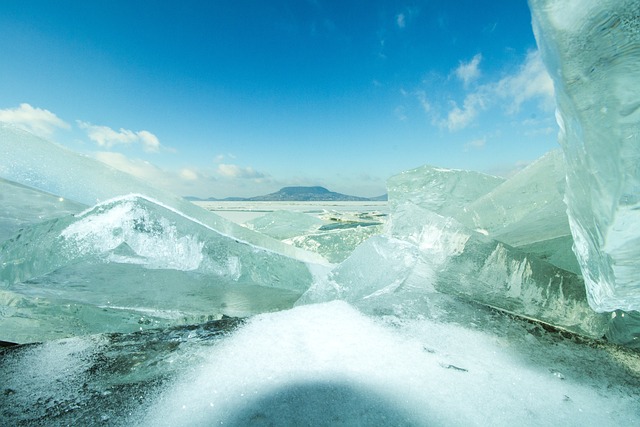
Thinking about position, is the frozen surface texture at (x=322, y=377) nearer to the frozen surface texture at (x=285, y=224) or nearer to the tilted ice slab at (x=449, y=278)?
the tilted ice slab at (x=449, y=278)

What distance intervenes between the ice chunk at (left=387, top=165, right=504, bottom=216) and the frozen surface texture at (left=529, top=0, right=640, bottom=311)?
188 centimetres

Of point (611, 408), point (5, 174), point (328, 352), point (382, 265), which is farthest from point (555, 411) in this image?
point (5, 174)

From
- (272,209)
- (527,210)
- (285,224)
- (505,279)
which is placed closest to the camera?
(505,279)

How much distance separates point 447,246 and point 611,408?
785 millimetres

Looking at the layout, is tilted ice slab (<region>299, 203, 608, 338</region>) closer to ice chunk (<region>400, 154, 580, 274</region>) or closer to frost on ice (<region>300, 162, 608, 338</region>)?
frost on ice (<region>300, 162, 608, 338</region>)

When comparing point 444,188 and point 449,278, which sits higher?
point 444,188

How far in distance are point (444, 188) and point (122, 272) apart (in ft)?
8.99

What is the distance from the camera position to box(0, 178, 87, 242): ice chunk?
117 cm

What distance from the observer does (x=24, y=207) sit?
1200 mm

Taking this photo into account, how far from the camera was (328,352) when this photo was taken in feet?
3.18

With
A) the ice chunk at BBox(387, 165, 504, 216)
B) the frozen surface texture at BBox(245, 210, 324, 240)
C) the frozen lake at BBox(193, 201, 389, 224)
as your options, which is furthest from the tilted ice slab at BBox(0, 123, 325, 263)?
the frozen lake at BBox(193, 201, 389, 224)

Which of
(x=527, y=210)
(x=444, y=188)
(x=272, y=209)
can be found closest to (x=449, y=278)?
(x=527, y=210)

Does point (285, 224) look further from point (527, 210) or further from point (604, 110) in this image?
point (604, 110)

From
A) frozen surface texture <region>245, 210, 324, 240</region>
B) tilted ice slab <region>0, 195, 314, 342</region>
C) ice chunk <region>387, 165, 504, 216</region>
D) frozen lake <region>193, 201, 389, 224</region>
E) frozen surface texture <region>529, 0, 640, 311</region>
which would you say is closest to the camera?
frozen surface texture <region>529, 0, 640, 311</region>
